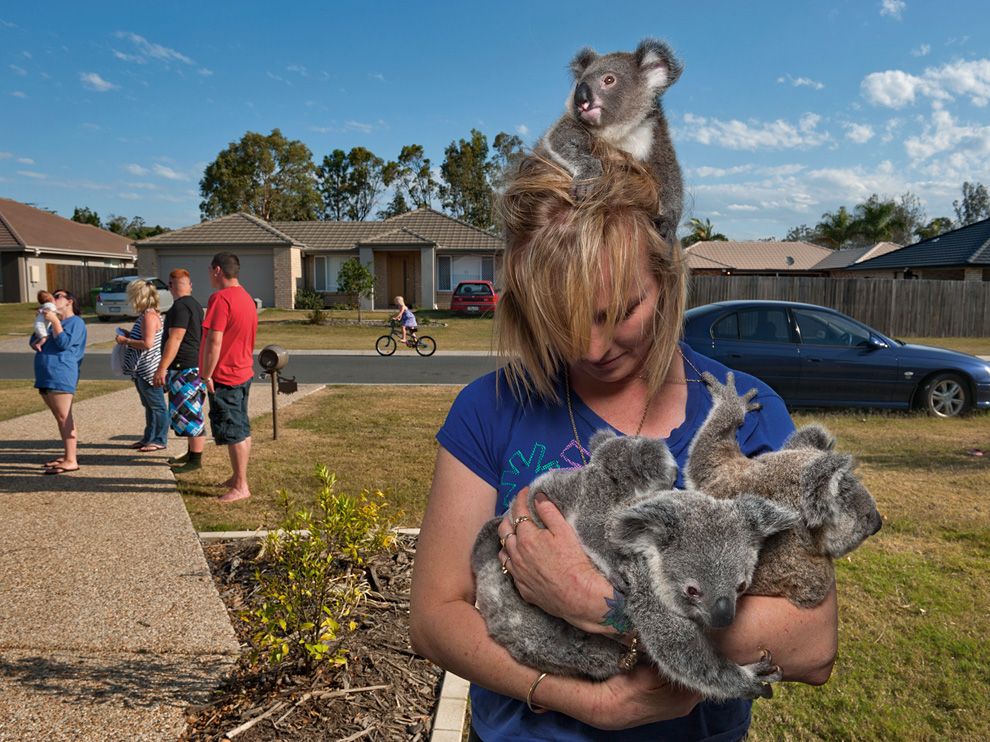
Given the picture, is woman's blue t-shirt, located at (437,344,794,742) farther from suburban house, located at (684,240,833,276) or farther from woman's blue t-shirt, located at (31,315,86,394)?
suburban house, located at (684,240,833,276)

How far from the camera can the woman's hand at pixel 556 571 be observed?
1442mm

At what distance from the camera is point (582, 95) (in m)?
2.49

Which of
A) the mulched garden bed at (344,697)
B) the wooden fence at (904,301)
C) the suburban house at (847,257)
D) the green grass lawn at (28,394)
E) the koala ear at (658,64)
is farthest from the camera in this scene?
the suburban house at (847,257)

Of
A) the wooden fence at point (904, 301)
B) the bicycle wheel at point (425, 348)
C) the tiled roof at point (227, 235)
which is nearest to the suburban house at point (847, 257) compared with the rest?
the wooden fence at point (904, 301)

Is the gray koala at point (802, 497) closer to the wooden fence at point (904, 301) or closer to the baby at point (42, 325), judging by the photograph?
the baby at point (42, 325)

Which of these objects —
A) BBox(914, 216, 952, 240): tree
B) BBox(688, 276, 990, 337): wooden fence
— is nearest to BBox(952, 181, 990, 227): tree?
BBox(914, 216, 952, 240): tree

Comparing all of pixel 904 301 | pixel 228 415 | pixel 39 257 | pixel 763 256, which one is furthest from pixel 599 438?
pixel 763 256

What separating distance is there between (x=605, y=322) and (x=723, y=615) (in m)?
0.73

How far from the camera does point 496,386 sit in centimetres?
192

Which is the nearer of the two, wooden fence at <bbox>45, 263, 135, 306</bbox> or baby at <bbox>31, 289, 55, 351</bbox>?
baby at <bbox>31, 289, 55, 351</bbox>

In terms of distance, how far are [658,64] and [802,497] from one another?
204 cm

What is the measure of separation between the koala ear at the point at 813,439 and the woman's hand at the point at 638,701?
1.90ft

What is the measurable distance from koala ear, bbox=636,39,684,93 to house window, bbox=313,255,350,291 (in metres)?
39.4

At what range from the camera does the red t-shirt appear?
23.2 feet
